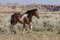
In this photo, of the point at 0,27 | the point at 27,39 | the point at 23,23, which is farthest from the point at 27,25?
the point at 27,39

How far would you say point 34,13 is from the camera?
2016 centimetres

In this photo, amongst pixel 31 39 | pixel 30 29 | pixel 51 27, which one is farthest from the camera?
pixel 51 27

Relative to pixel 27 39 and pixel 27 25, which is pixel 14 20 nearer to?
pixel 27 25

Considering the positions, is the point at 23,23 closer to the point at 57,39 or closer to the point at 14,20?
the point at 14,20

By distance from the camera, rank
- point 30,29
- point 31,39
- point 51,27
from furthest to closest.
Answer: point 51,27 < point 30,29 < point 31,39

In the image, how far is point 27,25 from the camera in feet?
66.1

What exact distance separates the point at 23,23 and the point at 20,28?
0.99 metres

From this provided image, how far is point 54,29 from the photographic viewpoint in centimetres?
2066

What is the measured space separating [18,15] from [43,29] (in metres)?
2.34

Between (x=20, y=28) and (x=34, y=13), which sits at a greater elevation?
(x=34, y=13)

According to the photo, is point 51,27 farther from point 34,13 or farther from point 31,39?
point 31,39

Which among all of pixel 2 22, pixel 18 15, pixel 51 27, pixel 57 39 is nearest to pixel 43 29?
pixel 51 27

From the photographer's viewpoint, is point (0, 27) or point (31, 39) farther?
point (0, 27)

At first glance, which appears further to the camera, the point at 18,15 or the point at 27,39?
the point at 18,15
